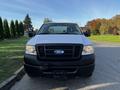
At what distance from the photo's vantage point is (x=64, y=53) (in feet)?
26.3

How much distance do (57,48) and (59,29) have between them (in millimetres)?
2323

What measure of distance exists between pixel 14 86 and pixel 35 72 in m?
0.78

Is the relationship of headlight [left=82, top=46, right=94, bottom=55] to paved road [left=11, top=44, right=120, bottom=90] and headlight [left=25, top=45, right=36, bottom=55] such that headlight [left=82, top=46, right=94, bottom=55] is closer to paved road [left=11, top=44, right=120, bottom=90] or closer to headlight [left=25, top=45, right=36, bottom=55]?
paved road [left=11, top=44, right=120, bottom=90]

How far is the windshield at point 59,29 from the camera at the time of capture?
995cm

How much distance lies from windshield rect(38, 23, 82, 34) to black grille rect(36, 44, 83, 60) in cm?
191

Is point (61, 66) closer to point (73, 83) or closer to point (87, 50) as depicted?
point (87, 50)

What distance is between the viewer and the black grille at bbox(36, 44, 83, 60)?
8.01 meters

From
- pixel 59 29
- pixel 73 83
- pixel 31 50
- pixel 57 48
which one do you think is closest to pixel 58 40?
pixel 57 48

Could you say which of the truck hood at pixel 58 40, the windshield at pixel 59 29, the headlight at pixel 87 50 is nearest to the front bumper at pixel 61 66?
the headlight at pixel 87 50

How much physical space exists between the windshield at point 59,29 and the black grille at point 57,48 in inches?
75.3

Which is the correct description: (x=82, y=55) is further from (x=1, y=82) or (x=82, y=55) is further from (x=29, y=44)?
(x=1, y=82)

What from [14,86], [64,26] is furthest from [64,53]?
[64,26]

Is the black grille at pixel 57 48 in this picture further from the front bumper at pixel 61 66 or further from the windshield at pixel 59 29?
the windshield at pixel 59 29

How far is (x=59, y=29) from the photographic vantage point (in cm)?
1029
